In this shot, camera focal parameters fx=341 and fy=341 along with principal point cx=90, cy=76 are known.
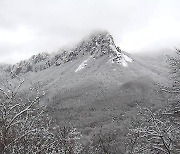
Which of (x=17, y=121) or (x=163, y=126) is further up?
(x=17, y=121)

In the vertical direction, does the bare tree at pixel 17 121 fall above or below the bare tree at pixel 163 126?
above

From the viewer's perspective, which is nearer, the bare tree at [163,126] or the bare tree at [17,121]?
the bare tree at [17,121]

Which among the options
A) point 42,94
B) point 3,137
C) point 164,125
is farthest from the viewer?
point 164,125

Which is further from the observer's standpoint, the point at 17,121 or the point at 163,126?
the point at 163,126

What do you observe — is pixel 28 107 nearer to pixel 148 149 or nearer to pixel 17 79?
pixel 17 79

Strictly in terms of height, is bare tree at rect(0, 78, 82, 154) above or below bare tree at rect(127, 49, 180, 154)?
above

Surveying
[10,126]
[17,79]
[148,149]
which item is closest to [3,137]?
[10,126]

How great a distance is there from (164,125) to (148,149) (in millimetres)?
892

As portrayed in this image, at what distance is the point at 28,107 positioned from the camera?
8.38 meters

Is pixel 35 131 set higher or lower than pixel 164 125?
higher

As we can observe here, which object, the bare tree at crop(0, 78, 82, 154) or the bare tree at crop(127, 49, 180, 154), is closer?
the bare tree at crop(0, 78, 82, 154)

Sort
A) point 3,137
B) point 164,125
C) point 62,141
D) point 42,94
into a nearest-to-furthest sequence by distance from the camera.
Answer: point 42,94
point 3,137
point 164,125
point 62,141

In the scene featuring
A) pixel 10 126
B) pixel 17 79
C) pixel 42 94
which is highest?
pixel 17 79

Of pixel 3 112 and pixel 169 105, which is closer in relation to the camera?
pixel 3 112
